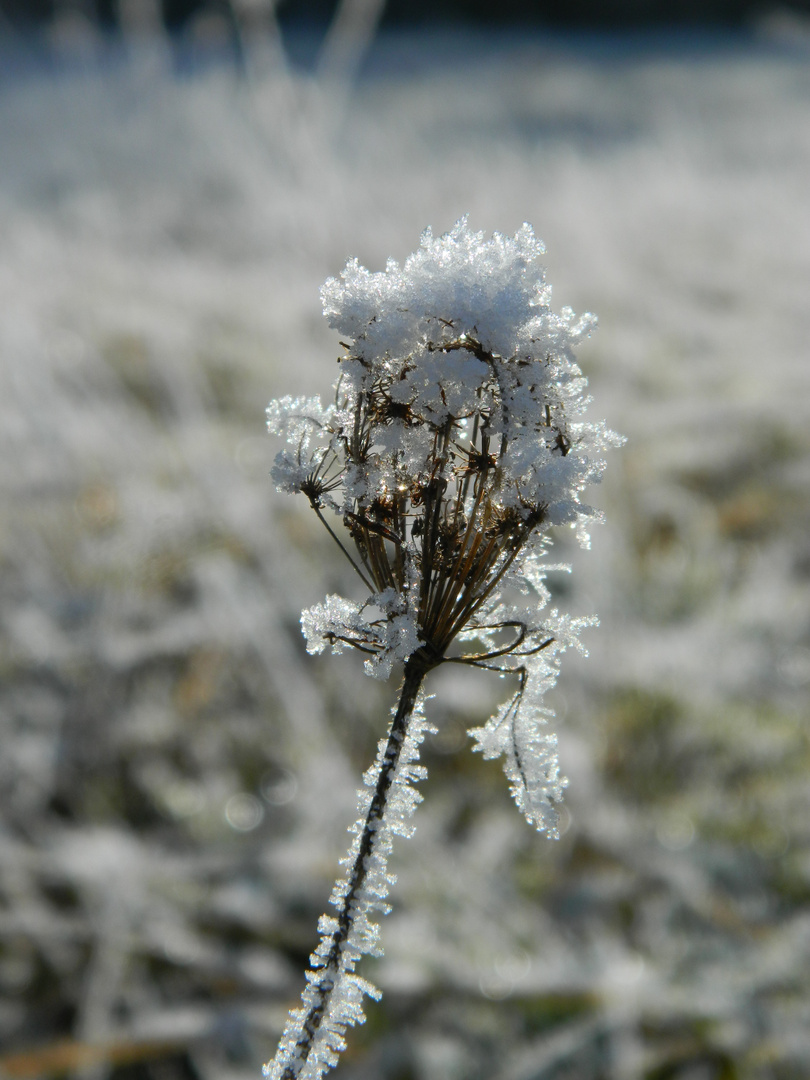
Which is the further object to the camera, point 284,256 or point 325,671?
point 284,256

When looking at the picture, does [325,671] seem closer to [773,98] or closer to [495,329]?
[495,329]

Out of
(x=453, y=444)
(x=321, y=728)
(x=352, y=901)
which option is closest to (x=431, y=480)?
(x=453, y=444)

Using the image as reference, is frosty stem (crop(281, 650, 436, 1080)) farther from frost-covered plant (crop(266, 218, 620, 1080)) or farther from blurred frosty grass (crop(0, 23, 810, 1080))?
blurred frosty grass (crop(0, 23, 810, 1080))

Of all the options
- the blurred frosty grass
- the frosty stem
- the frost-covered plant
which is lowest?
the frosty stem

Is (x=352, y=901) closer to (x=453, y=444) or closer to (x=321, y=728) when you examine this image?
(x=453, y=444)

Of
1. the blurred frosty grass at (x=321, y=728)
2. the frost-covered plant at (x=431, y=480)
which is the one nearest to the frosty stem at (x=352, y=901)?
the frost-covered plant at (x=431, y=480)

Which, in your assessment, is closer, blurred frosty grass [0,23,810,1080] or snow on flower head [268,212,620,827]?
snow on flower head [268,212,620,827]

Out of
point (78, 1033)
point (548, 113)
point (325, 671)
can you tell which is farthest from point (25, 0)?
point (78, 1033)

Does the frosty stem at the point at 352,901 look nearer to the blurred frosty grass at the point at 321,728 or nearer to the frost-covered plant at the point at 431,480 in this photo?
the frost-covered plant at the point at 431,480

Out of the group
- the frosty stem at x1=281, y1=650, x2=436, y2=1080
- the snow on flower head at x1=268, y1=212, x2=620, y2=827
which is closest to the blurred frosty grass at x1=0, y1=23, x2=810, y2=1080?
the frosty stem at x1=281, y1=650, x2=436, y2=1080
